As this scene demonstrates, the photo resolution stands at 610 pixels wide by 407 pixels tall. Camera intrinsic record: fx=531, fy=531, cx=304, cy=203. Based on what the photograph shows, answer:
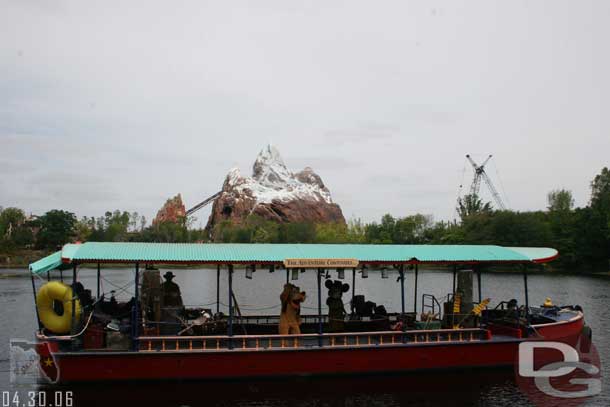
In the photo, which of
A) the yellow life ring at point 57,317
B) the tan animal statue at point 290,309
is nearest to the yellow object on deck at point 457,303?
the tan animal statue at point 290,309

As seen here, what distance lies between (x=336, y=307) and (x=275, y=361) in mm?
2361

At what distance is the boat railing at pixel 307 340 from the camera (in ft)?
42.9

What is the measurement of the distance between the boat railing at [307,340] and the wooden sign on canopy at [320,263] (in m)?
1.74

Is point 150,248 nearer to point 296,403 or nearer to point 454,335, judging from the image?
point 296,403

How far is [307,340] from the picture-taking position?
1516 centimetres

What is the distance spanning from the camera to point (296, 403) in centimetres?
1291

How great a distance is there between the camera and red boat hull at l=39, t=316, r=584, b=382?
12.6 m

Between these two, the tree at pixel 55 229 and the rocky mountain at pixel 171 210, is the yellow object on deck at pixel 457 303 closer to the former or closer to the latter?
the tree at pixel 55 229

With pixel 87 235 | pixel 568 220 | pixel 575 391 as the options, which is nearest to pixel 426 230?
pixel 568 220

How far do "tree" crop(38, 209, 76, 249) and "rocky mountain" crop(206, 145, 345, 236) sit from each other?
90.4 feet

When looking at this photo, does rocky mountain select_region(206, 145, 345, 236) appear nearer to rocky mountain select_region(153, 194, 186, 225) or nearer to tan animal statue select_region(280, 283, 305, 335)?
rocky mountain select_region(153, 194, 186, 225)

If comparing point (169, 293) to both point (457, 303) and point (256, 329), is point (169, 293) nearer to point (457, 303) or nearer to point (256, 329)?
point (256, 329)

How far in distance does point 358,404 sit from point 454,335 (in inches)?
137
